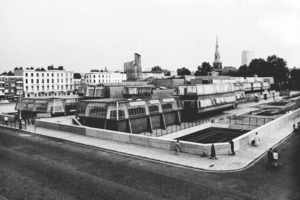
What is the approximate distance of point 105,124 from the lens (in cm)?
4075

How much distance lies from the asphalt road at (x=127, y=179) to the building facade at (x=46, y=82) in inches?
3958

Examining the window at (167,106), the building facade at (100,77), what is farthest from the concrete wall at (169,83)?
the building facade at (100,77)

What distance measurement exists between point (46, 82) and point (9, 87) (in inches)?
645

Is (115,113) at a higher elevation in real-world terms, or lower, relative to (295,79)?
lower

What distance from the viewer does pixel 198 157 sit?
2425cm

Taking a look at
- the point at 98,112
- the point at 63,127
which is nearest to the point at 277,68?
the point at 98,112

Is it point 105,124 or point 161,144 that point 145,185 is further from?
point 105,124

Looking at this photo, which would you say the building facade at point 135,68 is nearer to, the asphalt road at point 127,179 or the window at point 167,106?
the window at point 167,106

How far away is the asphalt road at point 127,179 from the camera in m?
16.9

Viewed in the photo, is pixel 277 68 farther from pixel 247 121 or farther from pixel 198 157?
pixel 198 157

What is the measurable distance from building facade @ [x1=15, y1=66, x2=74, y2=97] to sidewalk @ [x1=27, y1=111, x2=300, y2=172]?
94.0m

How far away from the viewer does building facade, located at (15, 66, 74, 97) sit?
387ft

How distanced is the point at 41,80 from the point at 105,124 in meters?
92.5

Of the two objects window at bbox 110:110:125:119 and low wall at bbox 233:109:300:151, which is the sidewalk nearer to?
low wall at bbox 233:109:300:151
